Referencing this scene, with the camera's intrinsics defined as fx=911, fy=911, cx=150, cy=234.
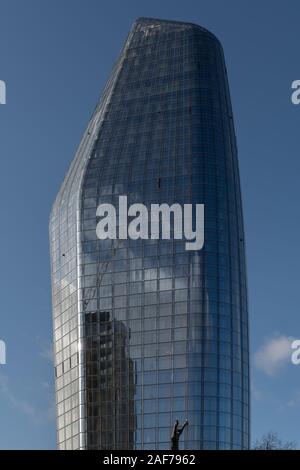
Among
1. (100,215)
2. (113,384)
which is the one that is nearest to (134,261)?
(100,215)

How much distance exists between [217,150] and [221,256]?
16.6 metres

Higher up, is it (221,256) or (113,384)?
(221,256)

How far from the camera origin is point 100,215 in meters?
139

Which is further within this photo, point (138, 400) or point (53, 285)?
point (53, 285)

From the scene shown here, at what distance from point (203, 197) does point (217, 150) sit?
27.3 feet

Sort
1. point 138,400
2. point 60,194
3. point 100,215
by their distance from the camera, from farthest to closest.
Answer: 1. point 60,194
2. point 100,215
3. point 138,400

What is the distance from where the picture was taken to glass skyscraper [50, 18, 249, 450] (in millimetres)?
126312

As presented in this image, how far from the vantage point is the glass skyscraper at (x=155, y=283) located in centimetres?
12631

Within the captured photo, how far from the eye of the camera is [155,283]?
434ft

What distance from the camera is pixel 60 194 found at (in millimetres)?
148875

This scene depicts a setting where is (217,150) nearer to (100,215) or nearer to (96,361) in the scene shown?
(100,215)
